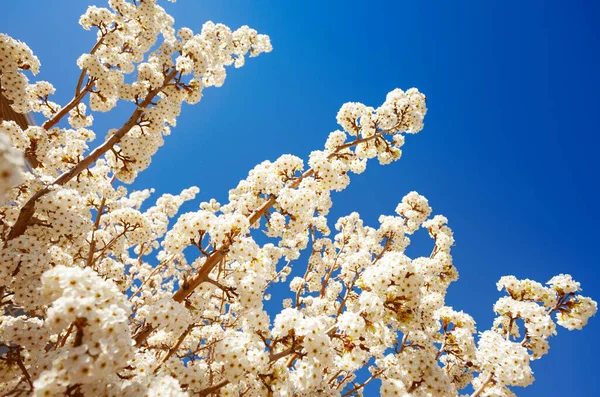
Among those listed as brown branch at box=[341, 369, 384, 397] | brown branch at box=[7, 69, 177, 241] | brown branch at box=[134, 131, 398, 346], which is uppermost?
brown branch at box=[7, 69, 177, 241]

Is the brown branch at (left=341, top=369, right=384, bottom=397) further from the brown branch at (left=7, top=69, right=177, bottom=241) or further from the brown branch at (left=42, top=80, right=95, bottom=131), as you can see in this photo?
the brown branch at (left=42, top=80, right=95, bottom=131)

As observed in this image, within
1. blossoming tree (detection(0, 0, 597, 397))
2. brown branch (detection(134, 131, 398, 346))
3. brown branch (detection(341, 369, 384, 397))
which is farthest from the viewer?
brown branch (detection(341, 369, 384, 397))

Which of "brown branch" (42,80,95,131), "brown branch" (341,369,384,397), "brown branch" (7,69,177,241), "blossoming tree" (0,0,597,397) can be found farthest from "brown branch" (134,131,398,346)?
"brown branch" (42,80,95,131)

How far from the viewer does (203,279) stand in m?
6.73

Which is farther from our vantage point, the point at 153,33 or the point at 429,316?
the point at 153,33

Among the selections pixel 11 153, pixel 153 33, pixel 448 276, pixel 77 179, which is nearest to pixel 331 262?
pixel 448 276

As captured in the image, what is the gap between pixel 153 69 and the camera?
30.0 feet

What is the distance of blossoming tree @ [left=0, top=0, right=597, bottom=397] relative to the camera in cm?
454

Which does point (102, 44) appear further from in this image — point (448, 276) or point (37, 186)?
point (448, 276)

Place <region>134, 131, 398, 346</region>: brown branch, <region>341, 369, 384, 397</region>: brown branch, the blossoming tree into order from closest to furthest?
the blossoming tree
<region>134, 131, 398, 346</region>: brown branch
<region>341, 369, 384, 397</region>: brown branch

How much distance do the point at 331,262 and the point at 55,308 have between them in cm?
1148

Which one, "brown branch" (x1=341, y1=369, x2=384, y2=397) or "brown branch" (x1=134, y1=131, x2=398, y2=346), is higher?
"brown branch" (x1=134, y1=131, x2=398, y2=346)

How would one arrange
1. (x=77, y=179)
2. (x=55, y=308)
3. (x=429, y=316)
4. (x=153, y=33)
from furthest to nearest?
1. (x=153, y=33)
2. (x=77, y=179)
3. (x=429, y=316)
4. (x=55, y=308)

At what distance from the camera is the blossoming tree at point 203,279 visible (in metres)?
4.54
